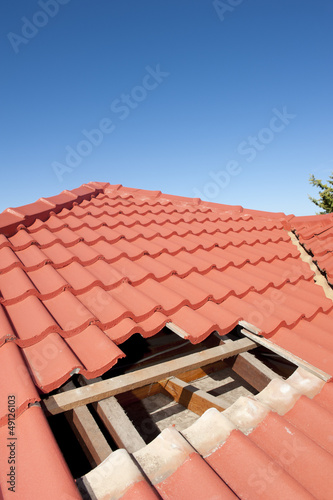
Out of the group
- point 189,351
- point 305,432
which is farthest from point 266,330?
point 189,351

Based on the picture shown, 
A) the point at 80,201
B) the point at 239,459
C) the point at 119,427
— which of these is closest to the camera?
the point at 239,459

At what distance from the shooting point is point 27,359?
180 cm

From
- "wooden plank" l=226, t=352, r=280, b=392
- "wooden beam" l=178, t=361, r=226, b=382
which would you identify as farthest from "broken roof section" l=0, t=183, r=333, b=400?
"wooden beam" l=178, t=361, r=226, b=382

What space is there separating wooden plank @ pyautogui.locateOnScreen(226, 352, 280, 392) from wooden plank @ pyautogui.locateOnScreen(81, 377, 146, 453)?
111 centimetres

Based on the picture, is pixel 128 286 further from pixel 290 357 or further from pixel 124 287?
pixel 290 357

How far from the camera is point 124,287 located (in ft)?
8.76

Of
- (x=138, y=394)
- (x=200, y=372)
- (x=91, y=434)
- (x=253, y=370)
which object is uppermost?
(x=91, y=434)

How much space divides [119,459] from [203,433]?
0.47m

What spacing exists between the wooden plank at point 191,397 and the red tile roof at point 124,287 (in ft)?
2.09

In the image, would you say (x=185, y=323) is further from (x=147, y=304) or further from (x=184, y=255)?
(x=184, y=255)

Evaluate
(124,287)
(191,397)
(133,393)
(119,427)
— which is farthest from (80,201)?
(119,427)

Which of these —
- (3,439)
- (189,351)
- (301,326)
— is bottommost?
(189,351)

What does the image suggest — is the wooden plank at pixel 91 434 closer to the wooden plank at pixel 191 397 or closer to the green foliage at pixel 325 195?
the wooden plank at pixel 191 397

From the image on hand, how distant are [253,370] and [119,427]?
3.93 ft
